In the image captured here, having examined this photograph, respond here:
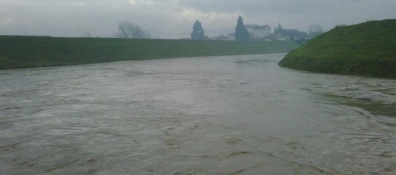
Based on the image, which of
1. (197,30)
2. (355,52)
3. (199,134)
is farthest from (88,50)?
(197,30)

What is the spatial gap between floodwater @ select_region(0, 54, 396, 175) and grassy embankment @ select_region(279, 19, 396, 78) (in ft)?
42.4

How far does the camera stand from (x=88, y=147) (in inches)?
371

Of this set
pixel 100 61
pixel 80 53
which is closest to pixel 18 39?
pixel 80 53

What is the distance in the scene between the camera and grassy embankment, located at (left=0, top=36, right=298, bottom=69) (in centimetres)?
5103

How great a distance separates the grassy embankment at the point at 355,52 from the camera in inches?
1196

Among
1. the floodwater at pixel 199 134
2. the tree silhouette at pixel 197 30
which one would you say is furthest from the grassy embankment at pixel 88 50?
the tree silhouette at pixel 197 30

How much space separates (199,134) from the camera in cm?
1073

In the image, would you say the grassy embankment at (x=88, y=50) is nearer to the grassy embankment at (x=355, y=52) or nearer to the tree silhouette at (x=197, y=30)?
the grassy embankment at (x=355, y=52)

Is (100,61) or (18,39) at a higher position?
(18,39)

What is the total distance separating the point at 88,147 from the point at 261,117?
266 inches

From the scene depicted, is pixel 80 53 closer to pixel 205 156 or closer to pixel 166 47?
pixel 166 47

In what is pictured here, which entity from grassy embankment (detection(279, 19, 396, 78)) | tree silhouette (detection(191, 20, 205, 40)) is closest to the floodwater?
grassy embankment (detection(279, 19, 396, 78))

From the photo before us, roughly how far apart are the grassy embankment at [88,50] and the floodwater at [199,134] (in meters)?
34.8

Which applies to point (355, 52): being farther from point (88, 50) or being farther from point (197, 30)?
point (197, 30)
